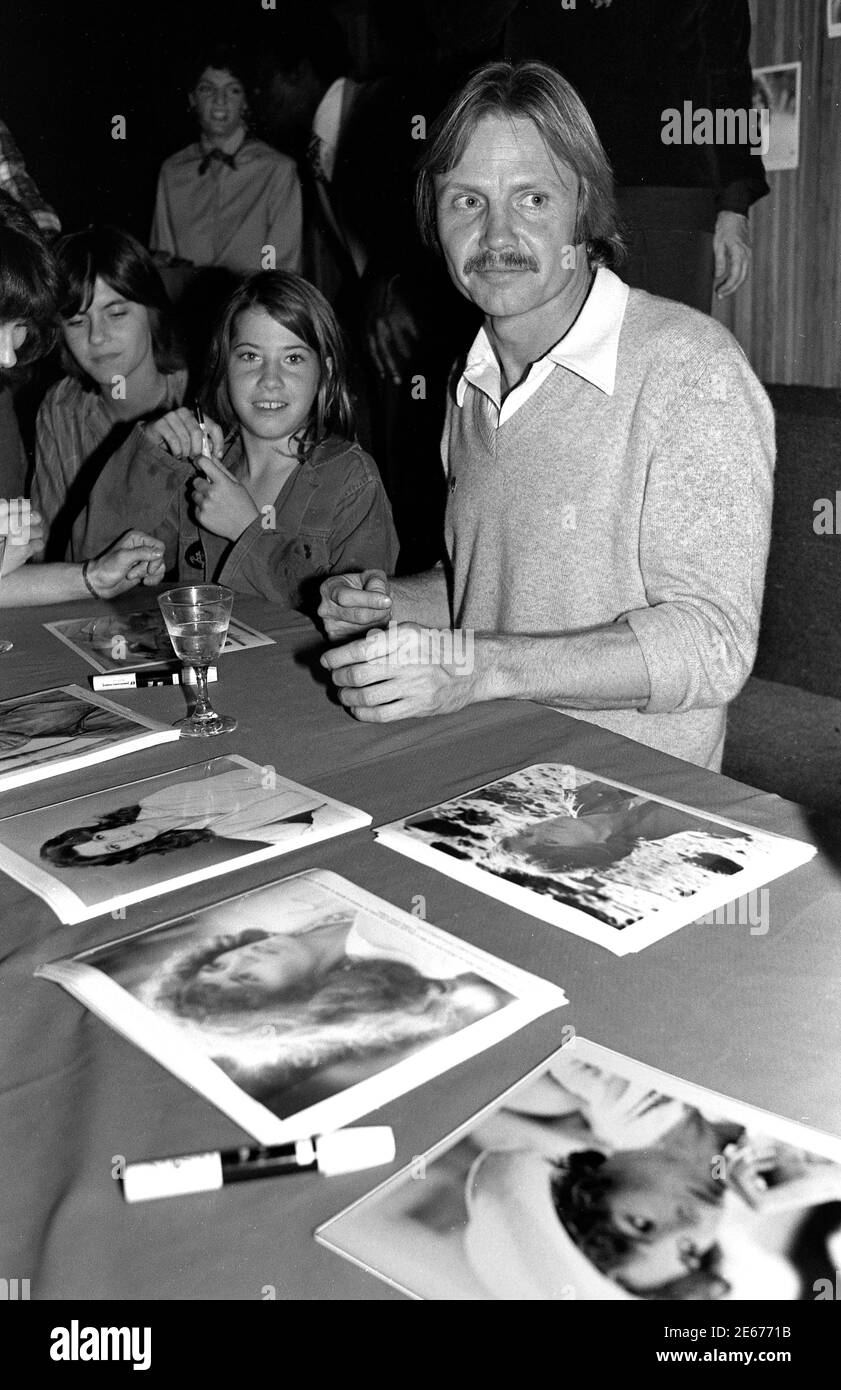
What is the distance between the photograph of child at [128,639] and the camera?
1457 millimetres

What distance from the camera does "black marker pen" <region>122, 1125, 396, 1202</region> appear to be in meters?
0.60

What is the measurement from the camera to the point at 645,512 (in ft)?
4.80

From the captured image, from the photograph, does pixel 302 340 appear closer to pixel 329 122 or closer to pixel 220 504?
pixel 220 504

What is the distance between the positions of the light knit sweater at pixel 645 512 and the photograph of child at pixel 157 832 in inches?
18.7

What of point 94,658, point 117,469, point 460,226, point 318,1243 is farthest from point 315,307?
point 318,1243

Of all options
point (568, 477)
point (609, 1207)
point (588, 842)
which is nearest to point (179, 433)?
point (568, 477)

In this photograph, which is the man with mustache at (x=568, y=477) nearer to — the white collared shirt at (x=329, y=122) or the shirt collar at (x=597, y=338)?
the shirt collar at (x=597, y=338)

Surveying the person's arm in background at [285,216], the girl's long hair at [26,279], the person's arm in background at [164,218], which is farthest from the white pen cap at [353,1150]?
the person's arm in background at [164,218]

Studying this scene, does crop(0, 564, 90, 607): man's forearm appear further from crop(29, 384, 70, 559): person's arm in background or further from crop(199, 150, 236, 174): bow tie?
crop(199, 150, 236, 174): bow tie

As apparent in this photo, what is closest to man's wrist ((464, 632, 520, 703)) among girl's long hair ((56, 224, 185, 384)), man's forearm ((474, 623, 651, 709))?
man's forearm ((474, 623, 651, 709))

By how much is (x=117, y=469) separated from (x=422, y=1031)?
5.74ft

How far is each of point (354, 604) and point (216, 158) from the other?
10.7ft

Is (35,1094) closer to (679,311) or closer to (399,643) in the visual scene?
(399,643)

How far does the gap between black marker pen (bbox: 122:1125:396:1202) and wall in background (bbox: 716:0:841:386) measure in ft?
10.3
